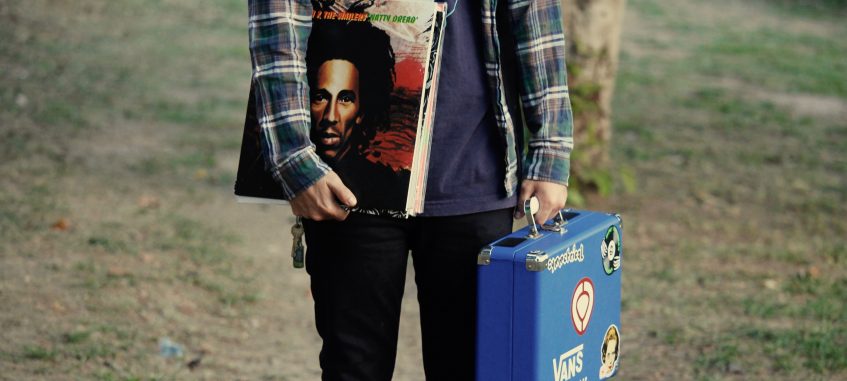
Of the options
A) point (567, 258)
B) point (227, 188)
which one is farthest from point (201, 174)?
point (567, 258)

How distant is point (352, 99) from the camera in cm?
255

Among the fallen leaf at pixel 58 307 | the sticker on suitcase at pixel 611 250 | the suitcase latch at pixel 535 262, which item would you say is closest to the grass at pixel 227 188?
the fallen leaf at pixel 58 307

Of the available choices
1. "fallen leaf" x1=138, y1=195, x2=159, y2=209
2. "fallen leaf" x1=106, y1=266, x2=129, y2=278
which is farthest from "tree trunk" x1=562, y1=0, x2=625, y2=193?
"fallen leaf" x1=106, y1=266, x2=129, y2=278

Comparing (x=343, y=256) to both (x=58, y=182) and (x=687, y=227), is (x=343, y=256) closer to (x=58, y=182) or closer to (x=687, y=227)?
(x=687, y=227)

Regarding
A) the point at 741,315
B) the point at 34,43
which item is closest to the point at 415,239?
the point at 741,315

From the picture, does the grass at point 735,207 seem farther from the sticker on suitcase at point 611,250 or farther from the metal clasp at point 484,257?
the metal clasp at point 484,257

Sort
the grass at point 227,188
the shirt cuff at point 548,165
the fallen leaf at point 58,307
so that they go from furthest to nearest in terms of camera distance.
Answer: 1. the fallen leaf at point 58,307
2. the grass at point 227,188
3. the shirt cuff at point 548,165

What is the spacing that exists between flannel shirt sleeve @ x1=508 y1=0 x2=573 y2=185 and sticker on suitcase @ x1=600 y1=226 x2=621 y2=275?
22 centimetres

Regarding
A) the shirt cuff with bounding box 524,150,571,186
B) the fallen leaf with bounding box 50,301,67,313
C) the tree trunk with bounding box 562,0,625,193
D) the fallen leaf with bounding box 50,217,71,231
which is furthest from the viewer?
the tree trunk with bounding box 562,0,625,193

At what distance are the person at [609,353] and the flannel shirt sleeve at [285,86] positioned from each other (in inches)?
34.8

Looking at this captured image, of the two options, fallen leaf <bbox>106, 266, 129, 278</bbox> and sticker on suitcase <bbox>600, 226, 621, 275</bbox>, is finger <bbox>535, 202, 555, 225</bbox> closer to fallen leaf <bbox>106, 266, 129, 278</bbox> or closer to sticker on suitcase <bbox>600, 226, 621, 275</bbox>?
sticker on suitcase <bbox>600, 226, 621, 275</bbox>

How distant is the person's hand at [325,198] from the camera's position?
2.49 metres

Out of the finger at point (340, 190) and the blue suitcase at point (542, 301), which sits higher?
the finger at point (340, 190)

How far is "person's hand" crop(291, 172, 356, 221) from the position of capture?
2488mm
